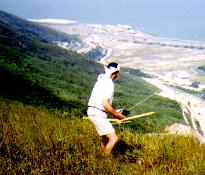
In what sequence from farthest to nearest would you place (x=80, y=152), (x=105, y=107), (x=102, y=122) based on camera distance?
(x=102, y=122) → (x=105, y=107) → (x=80, y=152)

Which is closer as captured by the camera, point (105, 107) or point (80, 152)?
point (80, 152)

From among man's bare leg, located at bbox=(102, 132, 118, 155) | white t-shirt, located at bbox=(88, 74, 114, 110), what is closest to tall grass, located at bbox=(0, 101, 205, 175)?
man's bare leg, located at bbox=(102, 132, 118, 155)

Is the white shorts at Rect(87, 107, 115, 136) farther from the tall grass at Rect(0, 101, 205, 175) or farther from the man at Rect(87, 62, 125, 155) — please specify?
the tall grass at Rect(0, 101, 205, 175)

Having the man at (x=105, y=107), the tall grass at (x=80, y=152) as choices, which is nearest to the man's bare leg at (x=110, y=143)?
the man at (x=105, y=107)

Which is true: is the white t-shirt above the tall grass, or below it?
above

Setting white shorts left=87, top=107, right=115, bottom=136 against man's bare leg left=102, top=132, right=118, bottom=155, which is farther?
white shorts left=87, top=107, right=115, bottom=136

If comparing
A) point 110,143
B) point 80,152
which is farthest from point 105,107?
point 80,152

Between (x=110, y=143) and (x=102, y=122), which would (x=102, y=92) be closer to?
(x=102, y=122)
